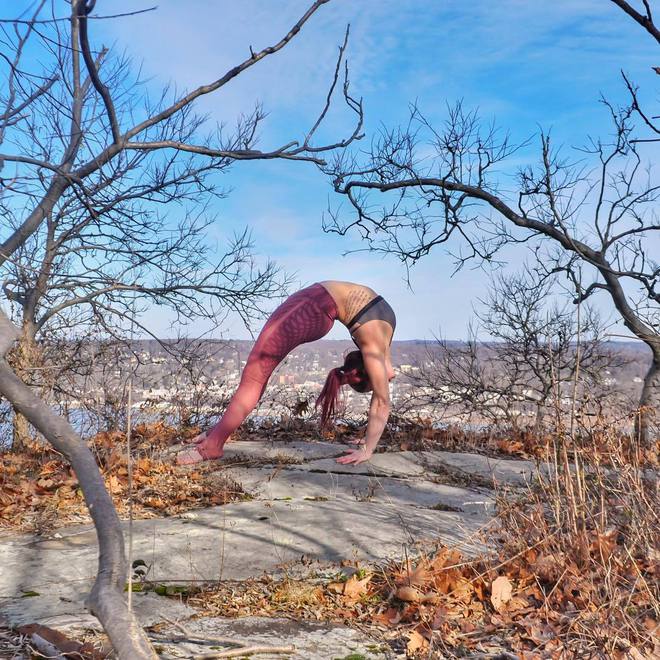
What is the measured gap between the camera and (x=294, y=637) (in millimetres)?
2979

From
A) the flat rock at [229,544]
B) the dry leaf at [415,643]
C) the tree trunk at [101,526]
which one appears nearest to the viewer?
the tree trunk at [101,526]

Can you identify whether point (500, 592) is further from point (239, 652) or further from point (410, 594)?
point (239, 652)

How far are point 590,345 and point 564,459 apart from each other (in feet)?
28.9

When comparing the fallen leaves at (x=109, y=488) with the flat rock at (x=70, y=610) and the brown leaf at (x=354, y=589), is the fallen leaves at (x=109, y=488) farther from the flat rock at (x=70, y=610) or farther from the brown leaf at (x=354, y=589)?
the brown leaf at (x=354, y=589)

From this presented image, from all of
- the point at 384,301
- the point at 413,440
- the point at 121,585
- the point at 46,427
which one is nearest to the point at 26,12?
the point at 46,427

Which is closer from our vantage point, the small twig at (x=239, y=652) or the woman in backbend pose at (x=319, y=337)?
the small twig at (x=239, y=652)

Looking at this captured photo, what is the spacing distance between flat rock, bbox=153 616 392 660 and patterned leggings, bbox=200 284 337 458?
12.5 ft

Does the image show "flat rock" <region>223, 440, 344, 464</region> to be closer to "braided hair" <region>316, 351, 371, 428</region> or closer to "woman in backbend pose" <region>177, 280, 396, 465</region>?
"woman in backbend pose" <region>177, 280, 396, 465</region>

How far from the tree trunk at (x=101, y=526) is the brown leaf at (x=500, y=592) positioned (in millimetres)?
2016

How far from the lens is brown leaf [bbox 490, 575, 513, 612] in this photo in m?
Answer: 3.42

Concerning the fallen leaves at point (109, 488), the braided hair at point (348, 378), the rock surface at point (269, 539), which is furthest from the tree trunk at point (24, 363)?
the rock surface at point (269, 539)

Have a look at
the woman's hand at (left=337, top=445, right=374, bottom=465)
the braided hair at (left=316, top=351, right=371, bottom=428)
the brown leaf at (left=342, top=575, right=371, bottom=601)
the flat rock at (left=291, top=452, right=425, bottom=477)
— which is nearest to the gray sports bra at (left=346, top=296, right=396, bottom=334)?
the braided hair at (left=316, top=351, right=371, bottom=428)

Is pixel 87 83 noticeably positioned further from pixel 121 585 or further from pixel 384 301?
pixel 121 585

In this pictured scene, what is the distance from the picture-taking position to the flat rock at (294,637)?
2805 millimetres
